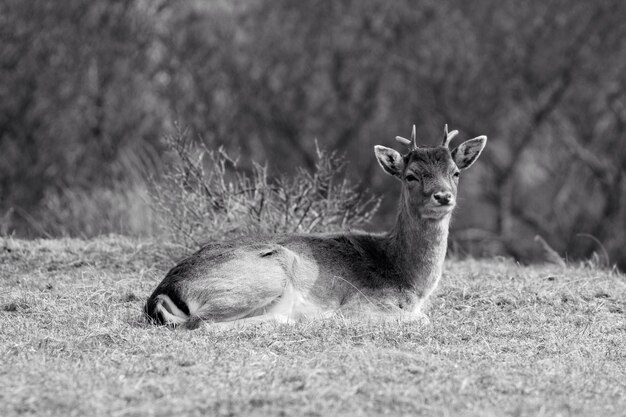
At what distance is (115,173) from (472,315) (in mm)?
14496

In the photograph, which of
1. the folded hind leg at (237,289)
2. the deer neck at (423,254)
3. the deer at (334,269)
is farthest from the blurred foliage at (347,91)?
the folded hind leg at (237,289)

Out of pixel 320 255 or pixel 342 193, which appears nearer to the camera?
pixel 320 255

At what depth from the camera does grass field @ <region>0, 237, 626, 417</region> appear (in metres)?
6.32

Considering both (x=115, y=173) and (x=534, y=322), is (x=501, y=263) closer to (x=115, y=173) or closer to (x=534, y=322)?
(x=534, y=322)

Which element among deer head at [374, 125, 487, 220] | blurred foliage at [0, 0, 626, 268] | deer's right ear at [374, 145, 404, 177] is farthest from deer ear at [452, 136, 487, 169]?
blurred foliage at [0, 0, 626, 268]

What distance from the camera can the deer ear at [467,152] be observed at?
973 cm

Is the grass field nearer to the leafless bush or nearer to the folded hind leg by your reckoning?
the folded hind leg

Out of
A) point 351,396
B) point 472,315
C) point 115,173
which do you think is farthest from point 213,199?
point 115,173

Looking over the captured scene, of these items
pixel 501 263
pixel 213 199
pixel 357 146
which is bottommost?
pixel 357 146

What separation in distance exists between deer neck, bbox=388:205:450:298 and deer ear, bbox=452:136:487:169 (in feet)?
1.75

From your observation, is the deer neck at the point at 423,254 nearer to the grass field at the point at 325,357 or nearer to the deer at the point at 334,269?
the deer at the point at 334,269

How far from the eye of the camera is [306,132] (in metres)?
32.4

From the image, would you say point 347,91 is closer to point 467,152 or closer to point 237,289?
point 467,152

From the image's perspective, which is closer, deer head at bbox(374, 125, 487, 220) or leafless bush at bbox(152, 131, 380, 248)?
deer head at bbox(374, 125, 487, 220)
